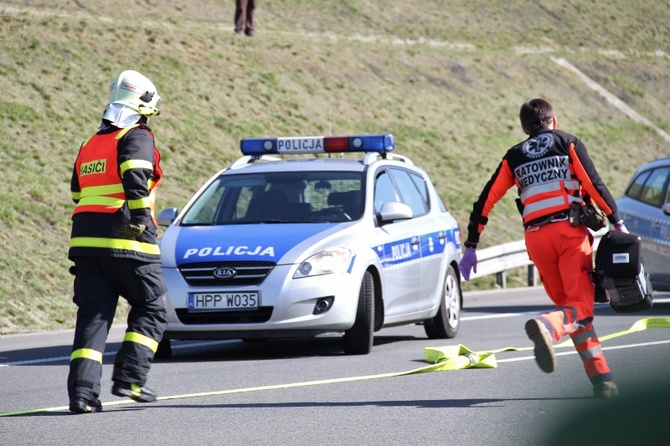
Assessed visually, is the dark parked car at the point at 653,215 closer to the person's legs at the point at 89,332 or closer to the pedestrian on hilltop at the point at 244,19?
the person's legs at the point at 89,332

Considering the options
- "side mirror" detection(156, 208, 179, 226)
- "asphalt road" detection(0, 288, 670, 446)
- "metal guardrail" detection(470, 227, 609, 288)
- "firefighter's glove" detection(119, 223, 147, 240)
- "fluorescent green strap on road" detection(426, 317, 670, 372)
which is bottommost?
"asphalt road" detection(0, 288, 670, 446)

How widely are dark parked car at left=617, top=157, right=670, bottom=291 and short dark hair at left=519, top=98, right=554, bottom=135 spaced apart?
6.50 m

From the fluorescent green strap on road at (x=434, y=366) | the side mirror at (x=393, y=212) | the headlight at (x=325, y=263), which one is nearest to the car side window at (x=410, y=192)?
the side mirror at (x=393, y=212)

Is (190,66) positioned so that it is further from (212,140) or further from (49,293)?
(49,293)

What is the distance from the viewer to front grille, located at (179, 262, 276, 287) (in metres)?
9.59

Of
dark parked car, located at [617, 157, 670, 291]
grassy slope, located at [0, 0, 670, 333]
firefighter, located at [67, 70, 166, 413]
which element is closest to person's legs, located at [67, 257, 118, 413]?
firefighter, located at [67, 70, 166, 413]

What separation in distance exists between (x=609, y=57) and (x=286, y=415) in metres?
41.0

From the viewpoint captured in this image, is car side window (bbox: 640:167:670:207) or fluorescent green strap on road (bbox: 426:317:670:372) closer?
fluorescent green strap on road (bbox: 426:317:670:372)

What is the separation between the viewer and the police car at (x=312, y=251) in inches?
378

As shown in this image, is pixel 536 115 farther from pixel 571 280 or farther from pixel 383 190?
pixel 383 190

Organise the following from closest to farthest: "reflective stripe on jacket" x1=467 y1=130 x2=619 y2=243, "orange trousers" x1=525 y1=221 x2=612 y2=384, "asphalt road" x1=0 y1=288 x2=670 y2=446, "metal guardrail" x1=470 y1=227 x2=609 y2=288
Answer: "asphalt road" x1=0 y1=288 x2=670 y2=446 < "orange trousers" x1=525 y1=221 x2=612 y2=384 < "reflective stripe on jacket" x1=467 y1=130 x2=619 y2=243 < "metal guardrail" x1=470 y1=227 x2=609 y2=288

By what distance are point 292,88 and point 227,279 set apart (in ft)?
66.2

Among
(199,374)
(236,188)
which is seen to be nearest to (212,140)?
(236,188)

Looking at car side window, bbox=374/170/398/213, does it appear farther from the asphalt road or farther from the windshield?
the asphalt road
